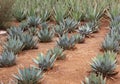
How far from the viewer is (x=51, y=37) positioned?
759 centimetres

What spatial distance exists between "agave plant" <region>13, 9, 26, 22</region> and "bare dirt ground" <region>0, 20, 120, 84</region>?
7.04 ft

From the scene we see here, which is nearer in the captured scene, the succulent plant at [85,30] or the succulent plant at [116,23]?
the succulent plant at [85,30]

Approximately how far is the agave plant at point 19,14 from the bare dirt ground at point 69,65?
2.15 metres

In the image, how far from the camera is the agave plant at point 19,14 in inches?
373

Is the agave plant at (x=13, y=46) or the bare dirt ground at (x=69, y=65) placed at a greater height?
the agave plant at (x=13, y=46)

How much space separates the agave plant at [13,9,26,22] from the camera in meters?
9.47

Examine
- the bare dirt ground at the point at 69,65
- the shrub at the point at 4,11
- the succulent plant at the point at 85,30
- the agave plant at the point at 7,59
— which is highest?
the shrub at the point at 4,11

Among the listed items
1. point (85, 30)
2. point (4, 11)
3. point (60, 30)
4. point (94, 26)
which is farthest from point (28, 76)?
point (4, 11)

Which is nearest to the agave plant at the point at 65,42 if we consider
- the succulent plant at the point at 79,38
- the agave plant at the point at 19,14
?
the succulent plant at the point at 79,38

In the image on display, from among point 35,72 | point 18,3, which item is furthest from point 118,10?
point 35,72

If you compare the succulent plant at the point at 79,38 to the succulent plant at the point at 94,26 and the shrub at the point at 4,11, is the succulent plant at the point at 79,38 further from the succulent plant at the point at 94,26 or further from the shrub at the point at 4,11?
the shrub at the point at 4,11

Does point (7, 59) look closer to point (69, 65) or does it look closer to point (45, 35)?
point (69, 65)

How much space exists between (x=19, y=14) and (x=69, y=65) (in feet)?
13.2

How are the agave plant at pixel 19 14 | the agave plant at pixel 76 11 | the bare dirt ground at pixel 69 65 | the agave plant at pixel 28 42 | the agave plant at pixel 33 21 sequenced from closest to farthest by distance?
the bare dirt ground at pixel 69 65, the agave plant at pixel 28 42, the agave plant at pixel 33 21, the agave plant at pixel 76 11, the agave plant at pixel 19 14
